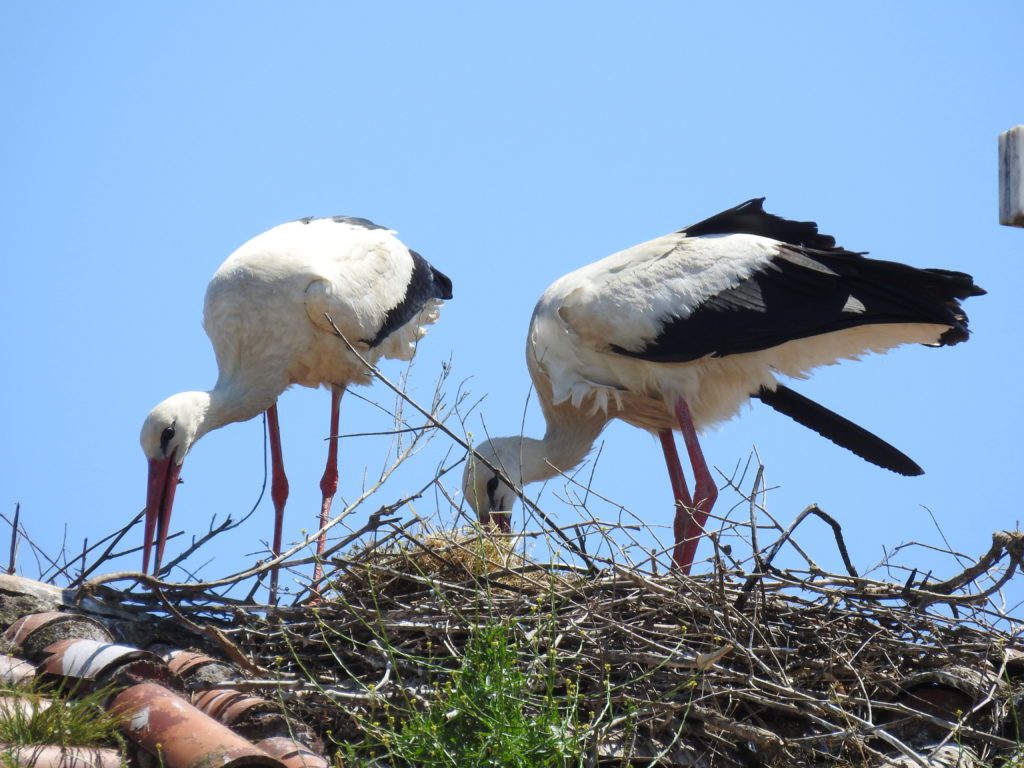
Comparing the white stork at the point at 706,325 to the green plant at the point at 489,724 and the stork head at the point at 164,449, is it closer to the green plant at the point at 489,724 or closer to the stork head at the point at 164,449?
the stork head at the point at 164,449

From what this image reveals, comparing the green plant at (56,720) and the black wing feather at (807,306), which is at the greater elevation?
the black wing feather at (807,306)

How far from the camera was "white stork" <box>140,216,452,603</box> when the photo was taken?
6383mm

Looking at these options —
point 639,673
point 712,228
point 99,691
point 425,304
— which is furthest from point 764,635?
point 425,304

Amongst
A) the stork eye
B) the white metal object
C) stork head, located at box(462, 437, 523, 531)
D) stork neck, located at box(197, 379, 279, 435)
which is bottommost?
the white metal object

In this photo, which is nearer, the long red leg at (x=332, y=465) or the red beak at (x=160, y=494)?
the red beak at (x=160, y=494)

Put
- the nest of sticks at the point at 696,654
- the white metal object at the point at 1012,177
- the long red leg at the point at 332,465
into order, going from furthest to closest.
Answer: the long red leg at the point at 332,465, the nest of sticks at the point at 696,654, the white metal object at the point at 1012,177

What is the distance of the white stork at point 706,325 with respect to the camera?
20.3ft

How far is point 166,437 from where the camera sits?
636 cm

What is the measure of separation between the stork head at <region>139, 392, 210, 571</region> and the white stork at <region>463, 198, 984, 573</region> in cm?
123

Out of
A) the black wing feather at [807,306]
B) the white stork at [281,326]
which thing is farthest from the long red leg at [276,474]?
the black wing feather at [807,306]

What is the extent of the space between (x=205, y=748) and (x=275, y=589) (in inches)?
39.6

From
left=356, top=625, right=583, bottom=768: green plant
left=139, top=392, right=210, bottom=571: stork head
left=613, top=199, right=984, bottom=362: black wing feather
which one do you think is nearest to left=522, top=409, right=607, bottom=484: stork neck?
left=613, top=199, right=984, bottom=362: black wing feather

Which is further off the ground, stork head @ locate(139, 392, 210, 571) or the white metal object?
stork head @ locate(139, 392, 210, 571)

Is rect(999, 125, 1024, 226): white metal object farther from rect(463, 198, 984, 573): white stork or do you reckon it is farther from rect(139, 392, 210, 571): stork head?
rect(139, 392, 210, 571): stork head
